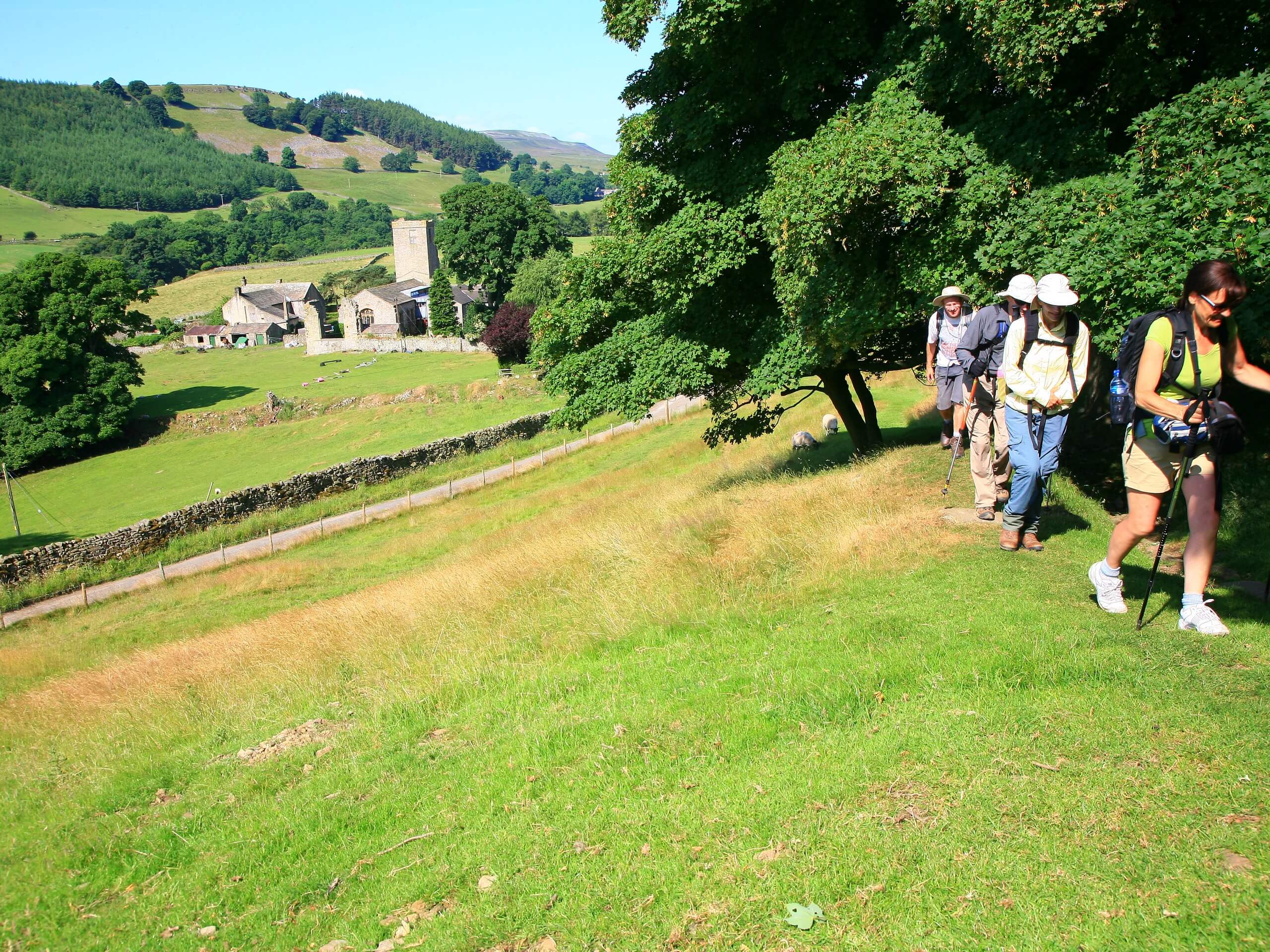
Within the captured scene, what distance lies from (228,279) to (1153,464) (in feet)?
485

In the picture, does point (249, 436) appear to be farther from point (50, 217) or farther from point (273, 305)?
point (50, 217)

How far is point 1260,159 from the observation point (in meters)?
8.27

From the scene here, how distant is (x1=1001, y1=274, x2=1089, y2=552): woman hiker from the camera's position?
721cm

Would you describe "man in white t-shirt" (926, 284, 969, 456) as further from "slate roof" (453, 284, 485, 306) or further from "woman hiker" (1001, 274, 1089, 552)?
"slate roof" (453, 284, 485, 306)

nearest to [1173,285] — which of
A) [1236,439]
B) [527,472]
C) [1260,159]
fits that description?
[1260,159]

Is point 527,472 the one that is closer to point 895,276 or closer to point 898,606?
point 895,276

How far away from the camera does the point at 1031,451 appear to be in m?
7.53

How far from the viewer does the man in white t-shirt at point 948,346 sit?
394 inches

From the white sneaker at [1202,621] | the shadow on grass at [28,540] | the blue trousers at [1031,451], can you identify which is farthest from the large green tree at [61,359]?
the white sneaker at [1202,621]

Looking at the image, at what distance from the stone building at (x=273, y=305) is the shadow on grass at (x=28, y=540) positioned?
67301 mm

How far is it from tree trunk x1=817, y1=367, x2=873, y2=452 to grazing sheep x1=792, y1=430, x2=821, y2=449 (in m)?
4.30

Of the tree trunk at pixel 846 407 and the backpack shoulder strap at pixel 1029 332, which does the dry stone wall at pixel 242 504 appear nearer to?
the tree trunk at pixel 846 407

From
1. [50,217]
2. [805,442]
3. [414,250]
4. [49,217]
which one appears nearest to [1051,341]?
[805,442]

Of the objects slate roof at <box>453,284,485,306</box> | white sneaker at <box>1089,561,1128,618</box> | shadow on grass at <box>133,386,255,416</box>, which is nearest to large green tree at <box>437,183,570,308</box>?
slate roof at <box>453,284,485,306</box>
